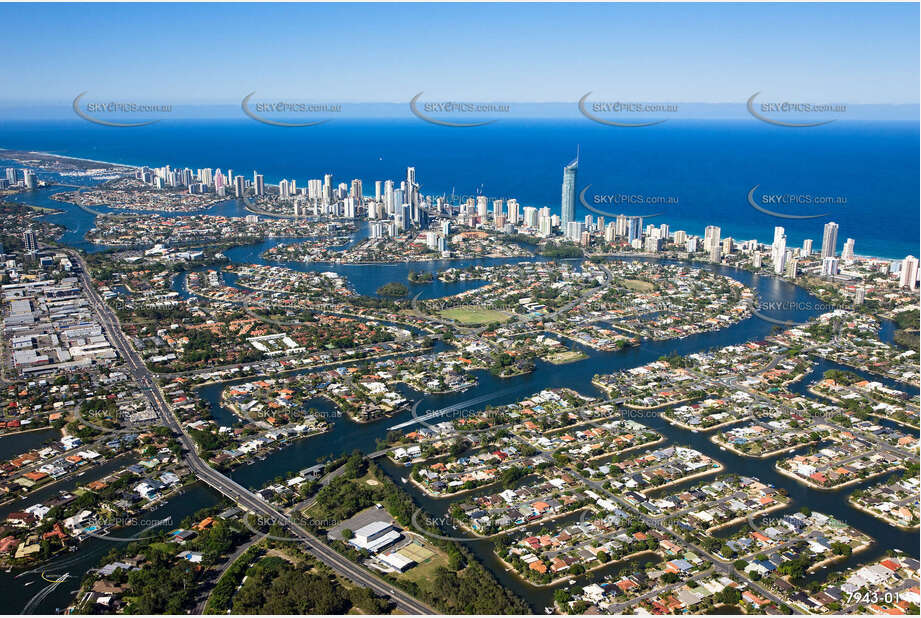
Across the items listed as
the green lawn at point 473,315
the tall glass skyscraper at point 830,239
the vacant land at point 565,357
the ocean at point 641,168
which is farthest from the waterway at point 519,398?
the ocean at point 641,168

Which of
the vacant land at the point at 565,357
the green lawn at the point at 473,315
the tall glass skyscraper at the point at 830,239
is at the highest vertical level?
the tall glass skyscraper at the point at 830,239

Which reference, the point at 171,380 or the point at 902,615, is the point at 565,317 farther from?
the point at 902,615

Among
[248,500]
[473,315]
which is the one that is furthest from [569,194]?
[248,500]

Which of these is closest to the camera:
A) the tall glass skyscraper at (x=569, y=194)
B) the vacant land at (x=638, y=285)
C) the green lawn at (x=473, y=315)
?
the green lawn at (x=473, y=315)

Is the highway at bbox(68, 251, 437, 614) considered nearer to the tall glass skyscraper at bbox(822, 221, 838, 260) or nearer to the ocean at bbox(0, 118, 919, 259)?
the tall glass skyscraper at bbox(822, 221, 838, 260)

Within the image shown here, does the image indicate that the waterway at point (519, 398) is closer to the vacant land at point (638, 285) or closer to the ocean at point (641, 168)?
the vacant land at point (638, 285)

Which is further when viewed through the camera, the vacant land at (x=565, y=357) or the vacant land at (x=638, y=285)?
the vacant land at (x=638, y=285)

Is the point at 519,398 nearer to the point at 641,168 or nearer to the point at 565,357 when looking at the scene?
the point at 565,357
